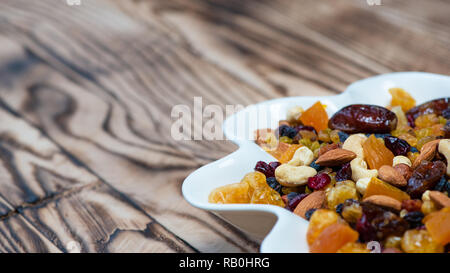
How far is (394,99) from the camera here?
71 cm

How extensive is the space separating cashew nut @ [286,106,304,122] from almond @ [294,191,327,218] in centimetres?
17

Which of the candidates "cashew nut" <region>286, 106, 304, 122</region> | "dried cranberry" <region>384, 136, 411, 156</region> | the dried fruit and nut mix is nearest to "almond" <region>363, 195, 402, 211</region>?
the dried fruit and nut mix

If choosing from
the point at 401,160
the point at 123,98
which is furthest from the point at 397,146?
the point at 123,98

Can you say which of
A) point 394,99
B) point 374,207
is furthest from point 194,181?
point 394,99

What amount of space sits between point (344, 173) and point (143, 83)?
538 mm

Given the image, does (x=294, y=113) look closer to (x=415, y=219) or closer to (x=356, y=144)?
(x=356, y=144)

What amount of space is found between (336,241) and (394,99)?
1.08 feet

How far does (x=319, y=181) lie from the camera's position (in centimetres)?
52

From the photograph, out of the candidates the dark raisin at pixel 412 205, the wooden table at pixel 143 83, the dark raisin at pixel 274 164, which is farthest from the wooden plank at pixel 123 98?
the dark raisin at pixel 412 205

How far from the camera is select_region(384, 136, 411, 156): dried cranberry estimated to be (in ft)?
1.82

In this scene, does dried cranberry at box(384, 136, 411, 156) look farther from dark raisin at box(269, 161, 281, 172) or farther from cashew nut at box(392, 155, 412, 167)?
dark raisin at box(269, 161, 281, 172)

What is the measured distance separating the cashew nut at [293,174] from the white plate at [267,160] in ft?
0.17

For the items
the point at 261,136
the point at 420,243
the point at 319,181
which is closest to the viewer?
the point at 420,243

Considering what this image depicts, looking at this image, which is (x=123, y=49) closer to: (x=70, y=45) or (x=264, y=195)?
(x=70, y=45)
